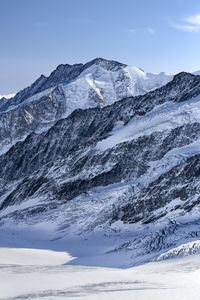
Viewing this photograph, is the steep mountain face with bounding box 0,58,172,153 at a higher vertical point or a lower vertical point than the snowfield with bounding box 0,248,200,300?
higher

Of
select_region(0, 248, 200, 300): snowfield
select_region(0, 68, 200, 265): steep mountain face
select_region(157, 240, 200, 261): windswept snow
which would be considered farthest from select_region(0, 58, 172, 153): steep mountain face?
select_region(0, 248, 200, 300): snowfield

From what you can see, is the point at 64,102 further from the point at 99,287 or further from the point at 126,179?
the point at 99,287

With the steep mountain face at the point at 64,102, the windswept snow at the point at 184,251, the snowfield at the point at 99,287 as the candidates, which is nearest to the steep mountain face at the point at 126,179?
the windswept snow at the point at 184,251

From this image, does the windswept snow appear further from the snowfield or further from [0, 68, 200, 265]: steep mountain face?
the snowfield

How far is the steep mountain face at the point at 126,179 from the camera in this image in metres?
49.1

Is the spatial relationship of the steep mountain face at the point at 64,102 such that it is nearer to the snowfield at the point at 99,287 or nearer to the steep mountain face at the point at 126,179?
the steep mountain face at the point at 126,179

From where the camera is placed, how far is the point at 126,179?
74.1 m

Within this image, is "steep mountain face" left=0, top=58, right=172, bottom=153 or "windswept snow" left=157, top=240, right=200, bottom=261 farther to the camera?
"steep mountain face" left=0, top=58, right=172, bottom=153

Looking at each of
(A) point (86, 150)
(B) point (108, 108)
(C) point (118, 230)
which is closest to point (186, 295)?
(C) point (118, 230)

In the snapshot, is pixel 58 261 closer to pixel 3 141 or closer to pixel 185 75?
pixel 185 75

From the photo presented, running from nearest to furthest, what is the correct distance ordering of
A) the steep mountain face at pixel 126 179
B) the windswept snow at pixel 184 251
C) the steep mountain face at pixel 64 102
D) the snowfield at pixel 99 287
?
the snowfield at pixel 99 287 < the windswept snow at pixel 184 251 < the steep mountain face at pixel 126 179 < the steep mountain face at pixel 64 102

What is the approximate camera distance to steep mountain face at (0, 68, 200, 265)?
49094 millimetres

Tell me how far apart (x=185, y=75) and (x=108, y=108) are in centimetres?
2603

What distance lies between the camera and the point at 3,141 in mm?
169750
